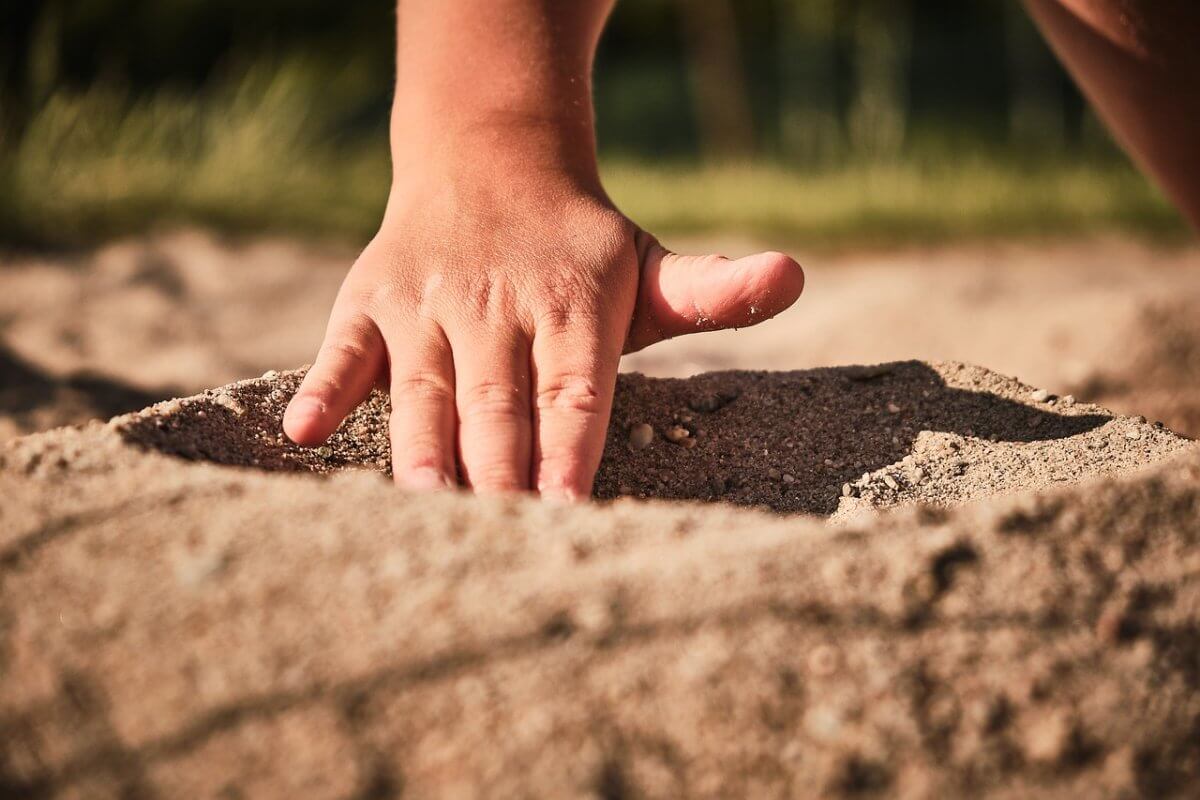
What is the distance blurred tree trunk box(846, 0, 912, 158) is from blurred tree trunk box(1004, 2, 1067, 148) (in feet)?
2.05

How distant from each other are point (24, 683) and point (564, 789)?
387 mm

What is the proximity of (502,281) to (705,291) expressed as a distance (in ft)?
0.79

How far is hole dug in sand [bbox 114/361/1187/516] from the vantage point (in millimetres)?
1097

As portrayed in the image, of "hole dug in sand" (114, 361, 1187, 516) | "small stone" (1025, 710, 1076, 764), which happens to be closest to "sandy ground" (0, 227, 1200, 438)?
"hole dug in sand" (114, 361, 1187, 516)

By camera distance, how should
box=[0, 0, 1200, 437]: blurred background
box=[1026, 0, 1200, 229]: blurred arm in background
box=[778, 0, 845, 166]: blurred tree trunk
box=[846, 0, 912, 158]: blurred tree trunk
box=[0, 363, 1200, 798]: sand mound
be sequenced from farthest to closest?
box=[778, 0, 845, 166]: blurred tree trunk
box=[846, 0, 912, 158]: blurred tree trunk
box=[0, 0, 1200, 437]: blurred background
box=[1026, 0, 1200, 229]: blurred arm in background
box=[0, 363, 1200, 798]: sand mound

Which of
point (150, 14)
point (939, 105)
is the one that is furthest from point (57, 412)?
point (939, 105)

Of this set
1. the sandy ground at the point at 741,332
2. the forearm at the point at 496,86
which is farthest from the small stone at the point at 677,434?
the sandy ground at the point at 741,332

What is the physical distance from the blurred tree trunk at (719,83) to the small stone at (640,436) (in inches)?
181

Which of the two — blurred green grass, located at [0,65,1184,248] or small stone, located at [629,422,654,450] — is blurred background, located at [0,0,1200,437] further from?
small stone, located at [629,422,654,450]

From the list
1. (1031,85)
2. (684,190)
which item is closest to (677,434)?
(684,190)

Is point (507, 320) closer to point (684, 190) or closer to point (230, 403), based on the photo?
point (230, 403)

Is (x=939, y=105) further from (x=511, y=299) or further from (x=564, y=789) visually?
(x=564, y=789)

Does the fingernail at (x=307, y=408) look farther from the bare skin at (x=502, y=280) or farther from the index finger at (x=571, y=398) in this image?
the index finger at (x=571, y=398)

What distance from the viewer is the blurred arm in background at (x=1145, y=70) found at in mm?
1536
